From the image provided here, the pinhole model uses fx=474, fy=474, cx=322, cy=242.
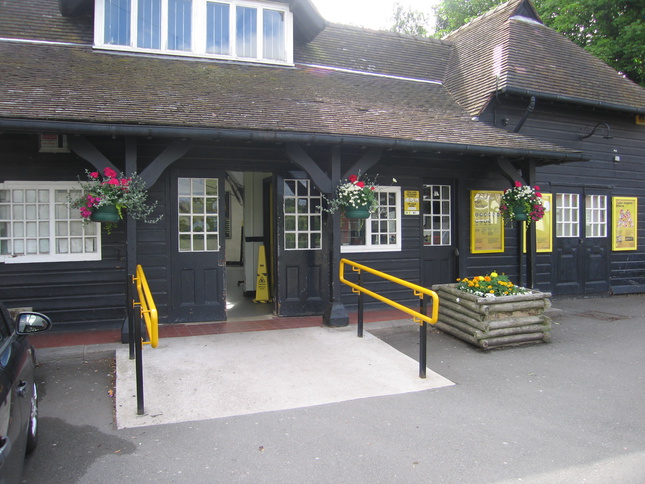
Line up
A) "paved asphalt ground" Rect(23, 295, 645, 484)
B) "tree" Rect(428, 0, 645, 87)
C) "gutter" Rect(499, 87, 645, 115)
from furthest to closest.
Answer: "tree" Rect(428, 0, 645, 87) < "gutter" Rect(499, 87, 645, 115) < "paved asphalt ground" Rect(23, 295, 645, 484)

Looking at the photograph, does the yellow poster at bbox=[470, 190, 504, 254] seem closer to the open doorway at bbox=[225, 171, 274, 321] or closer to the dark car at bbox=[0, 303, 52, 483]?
the open doorway at bbox=[225, 171, 274, 321]

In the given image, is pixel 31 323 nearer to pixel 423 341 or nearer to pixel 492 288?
pixel 423 341

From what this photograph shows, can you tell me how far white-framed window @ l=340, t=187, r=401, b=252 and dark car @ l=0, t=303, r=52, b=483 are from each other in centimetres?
545

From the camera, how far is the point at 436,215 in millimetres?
9078

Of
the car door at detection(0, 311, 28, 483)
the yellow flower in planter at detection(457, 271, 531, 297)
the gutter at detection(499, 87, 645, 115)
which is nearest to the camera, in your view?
the car door at detection(0, 311, 28, 483)

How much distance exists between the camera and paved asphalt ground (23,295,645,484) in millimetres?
3318

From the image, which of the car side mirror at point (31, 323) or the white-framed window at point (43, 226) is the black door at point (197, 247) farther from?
the car side mirror at point (31, 323)

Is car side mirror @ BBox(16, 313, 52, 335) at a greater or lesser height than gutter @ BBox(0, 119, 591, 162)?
lesser

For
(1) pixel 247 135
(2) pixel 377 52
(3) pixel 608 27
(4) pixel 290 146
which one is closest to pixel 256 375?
(1) pixel 247 135

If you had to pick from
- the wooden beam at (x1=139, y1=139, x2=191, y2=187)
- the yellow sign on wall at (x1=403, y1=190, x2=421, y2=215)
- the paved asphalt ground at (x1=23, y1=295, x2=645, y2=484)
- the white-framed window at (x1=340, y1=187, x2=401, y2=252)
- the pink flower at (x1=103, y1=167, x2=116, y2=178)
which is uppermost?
the wooden beam at (x1=139, y1=139, x2=191, y2=187)

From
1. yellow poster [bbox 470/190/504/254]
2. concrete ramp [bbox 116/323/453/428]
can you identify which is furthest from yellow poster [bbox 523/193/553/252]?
concrete ramp [bbox 116/323/453/428]

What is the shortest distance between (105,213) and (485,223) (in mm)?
6782

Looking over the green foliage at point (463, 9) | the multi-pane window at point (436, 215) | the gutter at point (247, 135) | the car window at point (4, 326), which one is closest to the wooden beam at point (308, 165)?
the gutter at point (247, 135)

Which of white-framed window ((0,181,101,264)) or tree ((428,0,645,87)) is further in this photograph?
tree ((428,0,645,87))
